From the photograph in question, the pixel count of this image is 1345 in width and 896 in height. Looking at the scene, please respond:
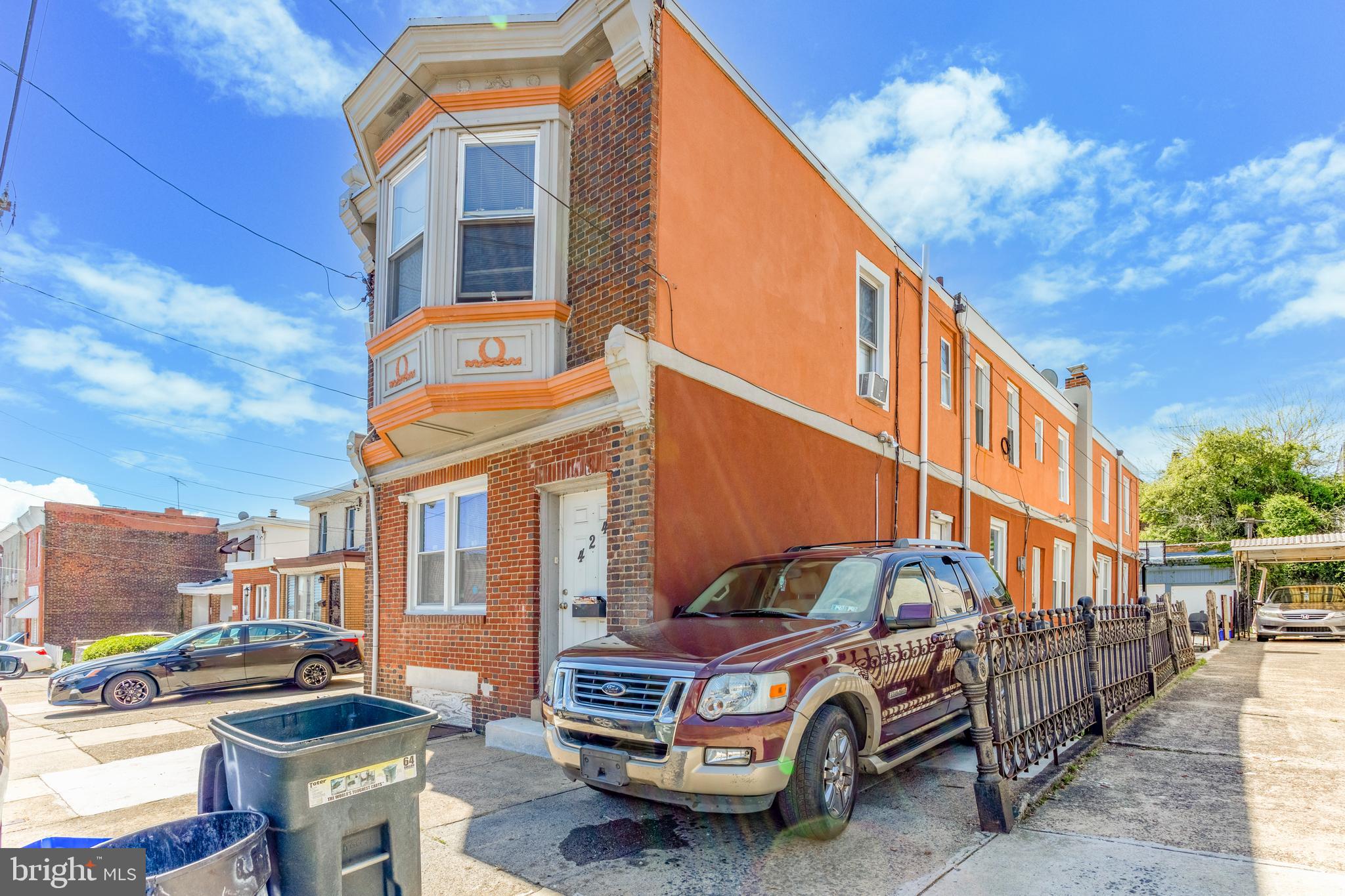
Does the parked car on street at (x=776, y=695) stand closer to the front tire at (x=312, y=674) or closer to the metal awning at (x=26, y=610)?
the front tire at (x=312, y=674)

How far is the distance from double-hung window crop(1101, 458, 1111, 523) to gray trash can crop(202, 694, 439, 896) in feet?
77.4

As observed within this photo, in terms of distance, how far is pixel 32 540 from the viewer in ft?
118

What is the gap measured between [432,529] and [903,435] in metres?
6.77

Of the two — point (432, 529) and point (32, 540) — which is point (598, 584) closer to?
point (432, 529)

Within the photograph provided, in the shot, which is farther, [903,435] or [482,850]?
[903,435]

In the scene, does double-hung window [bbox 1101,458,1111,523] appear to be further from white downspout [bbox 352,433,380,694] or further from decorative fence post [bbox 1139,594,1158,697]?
white downspout [bbox 352,433,380,694]

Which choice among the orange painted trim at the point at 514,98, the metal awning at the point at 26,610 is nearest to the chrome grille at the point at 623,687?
the orange painted trim at the point at 514,98

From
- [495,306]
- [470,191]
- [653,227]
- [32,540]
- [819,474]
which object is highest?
[470,191]

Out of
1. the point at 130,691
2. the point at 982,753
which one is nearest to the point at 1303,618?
the point at 982,753

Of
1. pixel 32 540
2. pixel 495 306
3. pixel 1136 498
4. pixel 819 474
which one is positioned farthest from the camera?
pixel 32 540

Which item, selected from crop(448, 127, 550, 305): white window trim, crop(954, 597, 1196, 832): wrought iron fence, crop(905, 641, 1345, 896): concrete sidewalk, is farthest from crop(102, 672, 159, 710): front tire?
crop(905, 641, 1345, 896): concrete sidewalk

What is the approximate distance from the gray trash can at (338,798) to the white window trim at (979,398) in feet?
41.8

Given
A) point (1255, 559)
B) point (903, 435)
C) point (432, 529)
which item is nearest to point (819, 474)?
point (903, 435)

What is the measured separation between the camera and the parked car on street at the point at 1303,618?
19.6m
